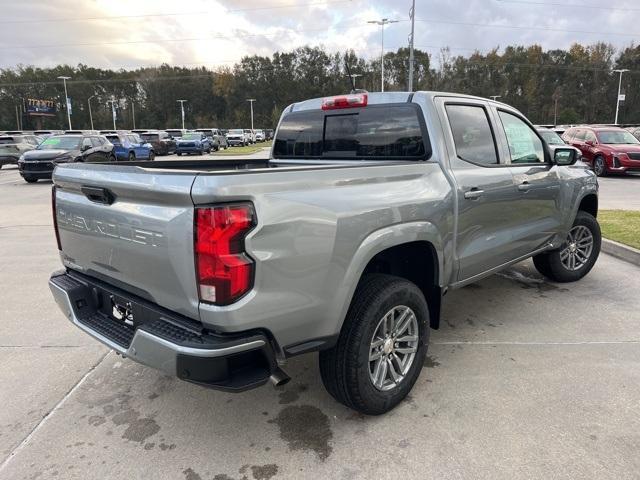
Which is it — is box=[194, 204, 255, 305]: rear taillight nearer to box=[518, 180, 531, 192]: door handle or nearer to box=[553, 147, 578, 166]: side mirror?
box=[518, 180, 531, 192]: door handle

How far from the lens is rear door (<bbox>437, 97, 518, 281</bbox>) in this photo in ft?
11.3

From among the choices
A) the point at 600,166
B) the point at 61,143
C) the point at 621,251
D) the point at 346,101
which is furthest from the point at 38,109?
the point at 621,251

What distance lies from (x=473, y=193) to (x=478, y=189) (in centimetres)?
10

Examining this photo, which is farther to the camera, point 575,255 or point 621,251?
point 621,251

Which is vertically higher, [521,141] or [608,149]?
[521,141]

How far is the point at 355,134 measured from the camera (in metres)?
3.86

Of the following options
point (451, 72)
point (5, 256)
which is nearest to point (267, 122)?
point (451, 72)

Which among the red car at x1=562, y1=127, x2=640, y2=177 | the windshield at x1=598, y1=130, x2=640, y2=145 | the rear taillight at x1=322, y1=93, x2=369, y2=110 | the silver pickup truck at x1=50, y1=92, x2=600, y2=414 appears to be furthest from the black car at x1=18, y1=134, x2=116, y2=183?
the windshield at x1=598, y1=130, x2=640, y2=145

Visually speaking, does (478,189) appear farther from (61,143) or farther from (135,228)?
(61,143)

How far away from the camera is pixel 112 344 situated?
2.57 m

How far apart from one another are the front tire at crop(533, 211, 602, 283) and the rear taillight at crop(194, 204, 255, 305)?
13.7 feet

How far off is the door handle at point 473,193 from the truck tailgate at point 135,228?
2041mm

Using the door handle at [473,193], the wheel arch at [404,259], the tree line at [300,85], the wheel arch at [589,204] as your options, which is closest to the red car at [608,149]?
the wheel arch at [589,204]

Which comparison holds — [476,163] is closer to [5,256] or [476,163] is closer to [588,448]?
[588,448]
